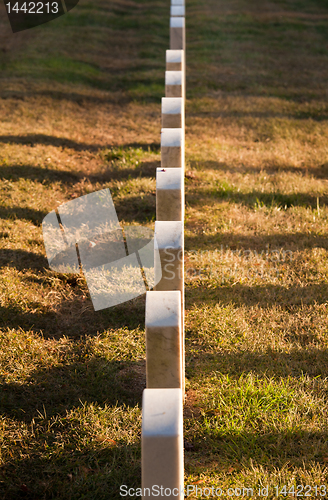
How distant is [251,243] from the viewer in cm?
381

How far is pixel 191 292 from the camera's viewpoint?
3254mm

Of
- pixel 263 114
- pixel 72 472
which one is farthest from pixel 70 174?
pixel 72 472

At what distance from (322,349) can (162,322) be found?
5.33ft

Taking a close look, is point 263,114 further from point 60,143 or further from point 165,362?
point 165,362

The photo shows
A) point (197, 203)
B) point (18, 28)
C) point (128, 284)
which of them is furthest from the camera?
point (18, 28)

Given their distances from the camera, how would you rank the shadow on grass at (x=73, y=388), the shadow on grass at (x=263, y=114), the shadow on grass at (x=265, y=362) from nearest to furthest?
the shadow on grass at (x=73, y=388) → the shadow on grass at (x=265, y=362) → the shadow on grass at (x=263, y=114)

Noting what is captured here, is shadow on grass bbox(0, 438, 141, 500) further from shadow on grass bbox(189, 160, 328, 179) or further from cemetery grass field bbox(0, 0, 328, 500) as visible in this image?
shadow on grass bbox(189, 160, 328, 179)

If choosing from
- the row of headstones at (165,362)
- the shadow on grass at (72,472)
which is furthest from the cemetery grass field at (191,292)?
the row of headstones at (165,362)

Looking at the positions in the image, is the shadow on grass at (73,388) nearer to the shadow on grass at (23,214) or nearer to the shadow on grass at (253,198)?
the shadow on grass at (23,214)

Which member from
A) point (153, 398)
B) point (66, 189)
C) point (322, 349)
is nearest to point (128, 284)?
point (322, 349)

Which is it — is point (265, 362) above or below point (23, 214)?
below

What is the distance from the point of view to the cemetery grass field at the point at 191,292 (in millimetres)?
2061

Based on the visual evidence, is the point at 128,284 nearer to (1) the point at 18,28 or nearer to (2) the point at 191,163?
(2) the point at 191,163

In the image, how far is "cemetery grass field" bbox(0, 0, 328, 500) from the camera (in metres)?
2.06
